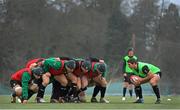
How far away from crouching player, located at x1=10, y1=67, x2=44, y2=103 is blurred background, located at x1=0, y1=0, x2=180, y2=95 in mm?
26696

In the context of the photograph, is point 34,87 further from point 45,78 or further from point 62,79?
point 62,79

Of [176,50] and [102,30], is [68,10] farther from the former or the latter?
[176,50]

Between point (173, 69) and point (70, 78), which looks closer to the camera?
point (70, 78)

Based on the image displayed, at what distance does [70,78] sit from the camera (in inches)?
563

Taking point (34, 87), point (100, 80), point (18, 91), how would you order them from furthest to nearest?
point (100, 80) < point (34, 87) < point (18, 91)

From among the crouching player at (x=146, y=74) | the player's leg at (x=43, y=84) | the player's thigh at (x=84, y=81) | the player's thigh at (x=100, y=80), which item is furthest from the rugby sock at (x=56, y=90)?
the crouching player at (x=146, y=74)

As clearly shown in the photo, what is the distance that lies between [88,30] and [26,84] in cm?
4264

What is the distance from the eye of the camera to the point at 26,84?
13.9m

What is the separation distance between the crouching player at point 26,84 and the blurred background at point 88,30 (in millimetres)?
26696

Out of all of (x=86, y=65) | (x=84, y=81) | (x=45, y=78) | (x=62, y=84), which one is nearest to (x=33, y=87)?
(x=45, y=78)

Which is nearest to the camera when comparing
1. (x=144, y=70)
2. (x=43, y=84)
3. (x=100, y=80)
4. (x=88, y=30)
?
(x=43, y=84)

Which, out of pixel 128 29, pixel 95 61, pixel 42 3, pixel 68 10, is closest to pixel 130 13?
pixel 128 29

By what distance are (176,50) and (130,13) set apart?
19.5 m

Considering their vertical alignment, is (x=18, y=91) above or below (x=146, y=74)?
below
